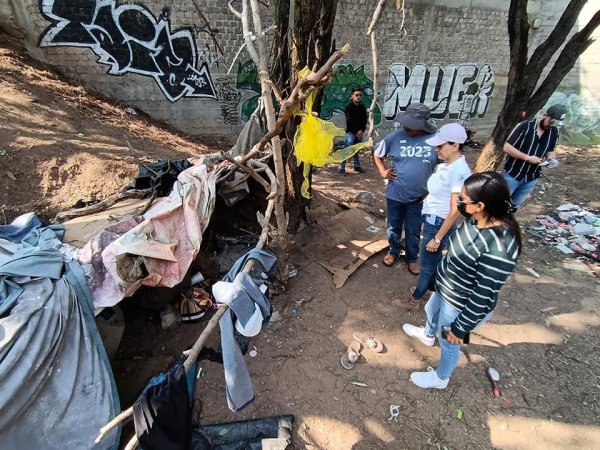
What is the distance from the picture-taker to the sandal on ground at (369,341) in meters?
3.06

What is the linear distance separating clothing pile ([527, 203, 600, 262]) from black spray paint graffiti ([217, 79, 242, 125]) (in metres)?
6.59

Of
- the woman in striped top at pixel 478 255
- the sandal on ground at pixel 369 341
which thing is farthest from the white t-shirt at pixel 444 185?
the sandal on ground at pixel 369 341

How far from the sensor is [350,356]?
9.68ft

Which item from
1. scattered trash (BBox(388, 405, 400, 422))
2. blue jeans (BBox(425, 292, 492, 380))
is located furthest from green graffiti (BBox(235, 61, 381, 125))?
scattered trash (BBox(388, 405, 400, 422))

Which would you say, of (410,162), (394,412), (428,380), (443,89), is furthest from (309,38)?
(443,89)

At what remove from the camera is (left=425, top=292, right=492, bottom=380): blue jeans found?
7.55ft

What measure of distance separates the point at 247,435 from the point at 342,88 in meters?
8.45

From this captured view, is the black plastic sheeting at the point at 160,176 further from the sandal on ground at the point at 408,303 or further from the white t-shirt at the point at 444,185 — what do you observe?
the sandal on ground at the point at 408,303

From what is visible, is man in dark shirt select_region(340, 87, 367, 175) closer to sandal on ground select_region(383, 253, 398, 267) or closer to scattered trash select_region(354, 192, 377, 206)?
scattered trash select_region(354, 192, 377, 206)

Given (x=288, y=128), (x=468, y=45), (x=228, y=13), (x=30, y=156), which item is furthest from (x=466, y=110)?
(x=30, y=156)

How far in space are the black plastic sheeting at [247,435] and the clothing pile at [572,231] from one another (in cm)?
465

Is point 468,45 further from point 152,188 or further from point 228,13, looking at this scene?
point 152,188

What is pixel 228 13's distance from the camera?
7.21 m

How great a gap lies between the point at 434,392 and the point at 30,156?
5.29m
